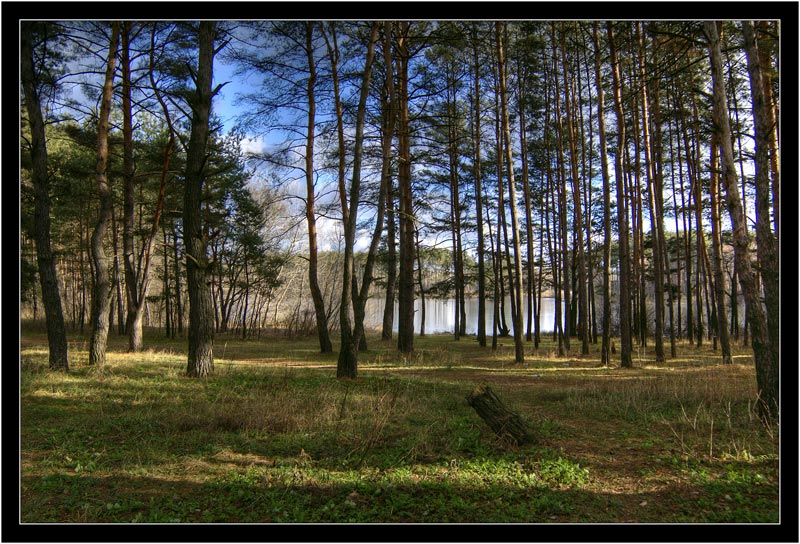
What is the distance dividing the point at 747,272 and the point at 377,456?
5229 mm

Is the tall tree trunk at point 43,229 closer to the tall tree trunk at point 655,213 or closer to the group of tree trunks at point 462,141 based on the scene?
the group of tree trunks at point 462,141

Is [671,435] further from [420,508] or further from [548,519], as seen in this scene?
[420,508]

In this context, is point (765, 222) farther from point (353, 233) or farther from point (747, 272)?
point (353, 233)

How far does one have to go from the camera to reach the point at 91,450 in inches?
171

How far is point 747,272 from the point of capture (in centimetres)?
543

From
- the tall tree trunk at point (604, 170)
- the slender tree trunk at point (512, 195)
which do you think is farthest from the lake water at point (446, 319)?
the tall tree trunk at point (604, 170)

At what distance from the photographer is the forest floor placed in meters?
3.08

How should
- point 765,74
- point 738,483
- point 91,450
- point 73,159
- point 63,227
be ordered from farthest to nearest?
point 63,227, point 73,159, point 765,74, point 91,450, point 738,483

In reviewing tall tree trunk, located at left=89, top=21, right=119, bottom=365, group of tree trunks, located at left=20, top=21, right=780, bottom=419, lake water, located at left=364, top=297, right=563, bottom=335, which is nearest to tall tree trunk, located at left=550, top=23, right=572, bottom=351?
group of tree trunks, located at left=20, top=21, right=780, bottom=419

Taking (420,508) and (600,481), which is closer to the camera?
(420,508)

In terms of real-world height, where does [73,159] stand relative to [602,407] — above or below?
above

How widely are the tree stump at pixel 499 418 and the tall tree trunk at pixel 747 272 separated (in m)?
3.02

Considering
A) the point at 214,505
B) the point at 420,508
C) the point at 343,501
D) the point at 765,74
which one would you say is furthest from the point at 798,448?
the point at 765,74

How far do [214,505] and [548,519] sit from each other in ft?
8.10
